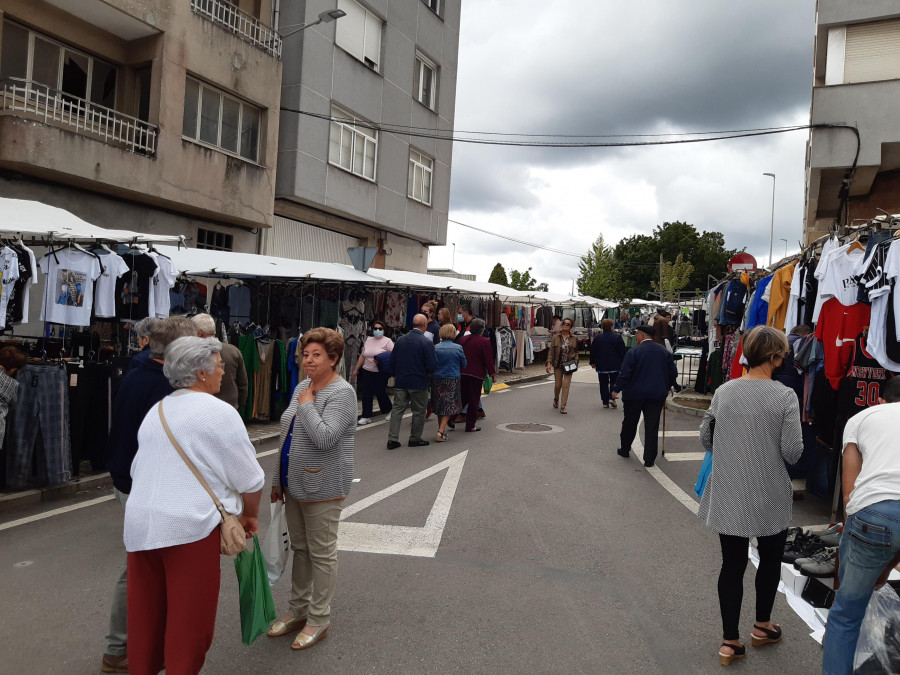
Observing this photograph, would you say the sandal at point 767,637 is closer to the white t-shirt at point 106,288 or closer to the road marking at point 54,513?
the road marking at point 54,513

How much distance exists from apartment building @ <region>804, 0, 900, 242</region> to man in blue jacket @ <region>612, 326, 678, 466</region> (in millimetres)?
7810

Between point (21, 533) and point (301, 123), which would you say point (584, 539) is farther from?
point (301, 123)

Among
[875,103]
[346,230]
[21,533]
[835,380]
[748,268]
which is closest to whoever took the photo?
[21,533]

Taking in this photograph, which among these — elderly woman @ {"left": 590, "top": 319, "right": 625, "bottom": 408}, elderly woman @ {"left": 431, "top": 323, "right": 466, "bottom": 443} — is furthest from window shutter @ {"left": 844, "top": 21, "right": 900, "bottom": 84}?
elderly woman @ {"left": 431, "top": 323, "right": 466, "bottom": 443}

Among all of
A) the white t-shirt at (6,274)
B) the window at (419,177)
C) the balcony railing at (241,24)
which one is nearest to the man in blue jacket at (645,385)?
the white t-shirt at (6,274)

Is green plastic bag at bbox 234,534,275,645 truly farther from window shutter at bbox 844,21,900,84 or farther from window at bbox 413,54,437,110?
window at bbox 413,54,437,110

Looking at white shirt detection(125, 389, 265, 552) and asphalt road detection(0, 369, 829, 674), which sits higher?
white shirt detection(125, 389, 265, 552)

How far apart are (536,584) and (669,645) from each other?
1.10m

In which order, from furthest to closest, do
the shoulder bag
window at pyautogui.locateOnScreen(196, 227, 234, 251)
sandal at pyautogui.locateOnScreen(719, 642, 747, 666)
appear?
window at pyautogui.locateOnScreen(196, 227, 234, 251) → sandal at pyautogui.locateOnScreen(719, 642, 747, 666) → the shoulder bag

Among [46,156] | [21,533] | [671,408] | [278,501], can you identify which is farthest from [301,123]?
[278,501]

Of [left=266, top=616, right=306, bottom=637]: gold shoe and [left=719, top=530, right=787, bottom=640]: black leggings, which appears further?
[left=266, top=616, right=306, bottom=637]: gold shoe

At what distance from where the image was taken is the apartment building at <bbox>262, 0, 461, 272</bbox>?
60.2 ft

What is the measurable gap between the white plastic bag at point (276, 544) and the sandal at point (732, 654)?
2.58 m

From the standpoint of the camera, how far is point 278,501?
13.4ft
